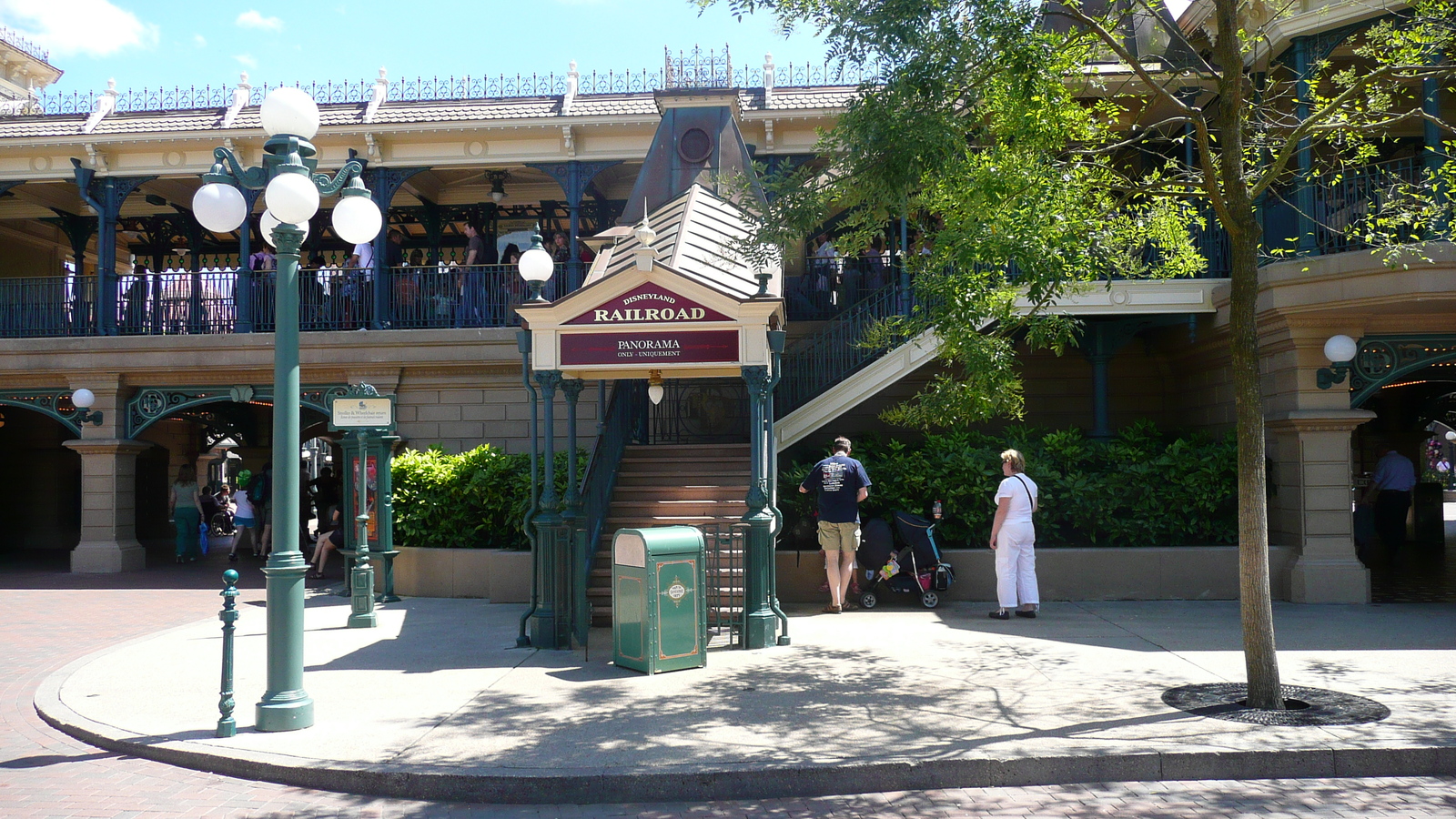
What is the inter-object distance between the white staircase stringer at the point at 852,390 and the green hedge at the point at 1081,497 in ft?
2.07

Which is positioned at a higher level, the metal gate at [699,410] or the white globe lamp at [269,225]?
the white globe lamp at [269,225]

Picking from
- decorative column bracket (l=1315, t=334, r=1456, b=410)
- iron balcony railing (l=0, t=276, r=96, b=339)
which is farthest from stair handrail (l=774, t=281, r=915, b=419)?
iron balcony railing (l=0, t=276, r=96, b=339)

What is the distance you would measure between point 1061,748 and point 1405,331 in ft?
27.8

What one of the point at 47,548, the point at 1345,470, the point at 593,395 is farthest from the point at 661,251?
the point at 47,548

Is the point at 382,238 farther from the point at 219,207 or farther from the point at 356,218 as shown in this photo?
the point at 356,218

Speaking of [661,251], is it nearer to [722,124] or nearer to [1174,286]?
[722,124]

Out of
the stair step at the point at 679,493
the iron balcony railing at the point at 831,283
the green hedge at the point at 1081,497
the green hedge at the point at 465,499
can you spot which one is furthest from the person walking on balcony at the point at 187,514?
the green hedge at the point at 1081,497

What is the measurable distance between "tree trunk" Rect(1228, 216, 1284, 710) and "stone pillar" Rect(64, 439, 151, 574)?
53.1ft

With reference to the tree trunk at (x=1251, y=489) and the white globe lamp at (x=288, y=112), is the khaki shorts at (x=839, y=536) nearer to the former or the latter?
the tree trunk at (x=1251, y=489)

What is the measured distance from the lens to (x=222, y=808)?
531 cm

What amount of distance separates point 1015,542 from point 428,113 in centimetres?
1224

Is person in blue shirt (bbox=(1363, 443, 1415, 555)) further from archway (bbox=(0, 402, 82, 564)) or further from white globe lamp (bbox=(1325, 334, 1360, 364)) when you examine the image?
archway (bbox=(0, 402, 82, 564))

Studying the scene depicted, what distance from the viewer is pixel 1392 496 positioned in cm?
1525

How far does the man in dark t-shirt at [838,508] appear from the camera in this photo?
416 inches
